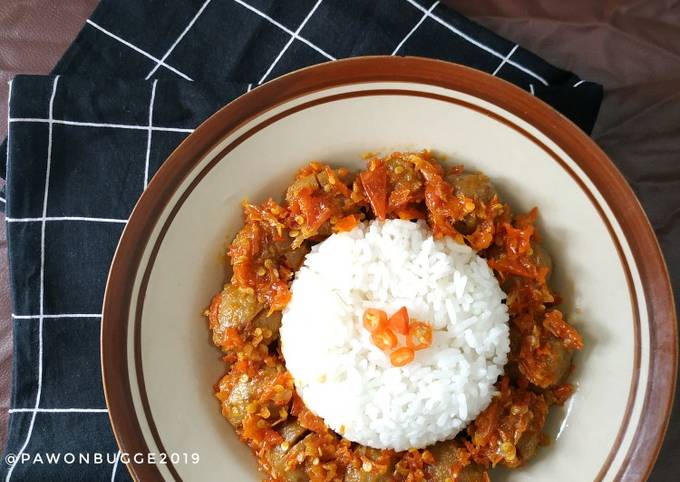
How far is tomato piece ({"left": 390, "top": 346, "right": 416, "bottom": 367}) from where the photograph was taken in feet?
8.11

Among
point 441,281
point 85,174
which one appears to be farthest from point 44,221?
point 441,281

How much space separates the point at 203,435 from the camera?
2.62 meters

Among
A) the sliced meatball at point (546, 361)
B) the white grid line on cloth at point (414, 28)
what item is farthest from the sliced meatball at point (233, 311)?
the white grid line on cloth at point (414, 28)

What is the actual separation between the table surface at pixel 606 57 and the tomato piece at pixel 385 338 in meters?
1.56

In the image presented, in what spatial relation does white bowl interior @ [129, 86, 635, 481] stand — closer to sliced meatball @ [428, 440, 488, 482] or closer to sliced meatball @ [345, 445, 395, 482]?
sliced meatball @ [428, 440, 488, 482]

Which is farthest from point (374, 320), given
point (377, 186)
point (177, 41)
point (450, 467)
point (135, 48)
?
point (135, 48)

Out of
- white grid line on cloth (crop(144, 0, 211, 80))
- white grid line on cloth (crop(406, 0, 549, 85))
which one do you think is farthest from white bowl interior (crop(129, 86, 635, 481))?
white grid line on cloth (crop(144, 0, 211, 80))

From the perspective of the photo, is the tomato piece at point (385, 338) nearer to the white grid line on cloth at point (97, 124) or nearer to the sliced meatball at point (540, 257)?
the sliced meatball at point (540, 257)

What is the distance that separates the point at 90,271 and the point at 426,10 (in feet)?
6.81

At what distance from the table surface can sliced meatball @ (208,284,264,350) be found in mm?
1322

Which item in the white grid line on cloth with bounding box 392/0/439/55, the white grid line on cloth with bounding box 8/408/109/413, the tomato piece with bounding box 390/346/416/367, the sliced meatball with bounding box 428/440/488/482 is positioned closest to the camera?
the tomato piece with bounding box 390/346/416/367

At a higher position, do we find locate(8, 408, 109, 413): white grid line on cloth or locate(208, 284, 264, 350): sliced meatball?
locate(8, 408, 109, 413): white grid line on cloth

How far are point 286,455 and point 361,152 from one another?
131cm

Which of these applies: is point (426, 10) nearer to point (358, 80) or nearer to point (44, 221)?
point (358, 80)
